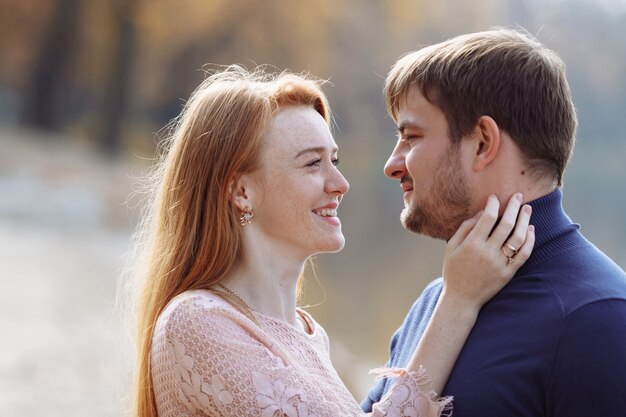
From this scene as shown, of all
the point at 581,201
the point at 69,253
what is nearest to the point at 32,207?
the point at 69,253

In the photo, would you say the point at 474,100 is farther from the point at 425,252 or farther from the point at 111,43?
the point at 111,43

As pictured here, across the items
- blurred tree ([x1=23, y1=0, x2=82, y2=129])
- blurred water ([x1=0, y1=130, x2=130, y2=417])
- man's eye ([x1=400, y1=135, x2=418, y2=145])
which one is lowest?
blurred water ([x1=0, y1=130, x2=130, y2=417])

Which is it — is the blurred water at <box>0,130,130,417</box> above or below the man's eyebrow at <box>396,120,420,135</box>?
below

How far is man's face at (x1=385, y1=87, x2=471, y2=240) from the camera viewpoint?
2201mm

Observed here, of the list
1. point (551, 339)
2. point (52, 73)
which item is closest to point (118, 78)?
point (52, 73)

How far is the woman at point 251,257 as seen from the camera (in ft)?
6.98

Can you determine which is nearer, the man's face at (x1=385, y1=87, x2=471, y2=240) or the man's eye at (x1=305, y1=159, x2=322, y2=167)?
the man's face at (x1=385, y1=87, x2=471, y2=240)

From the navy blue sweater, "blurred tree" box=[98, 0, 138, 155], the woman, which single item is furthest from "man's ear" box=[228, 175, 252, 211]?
"blurred tree" box=[98, 0, 138, 155]

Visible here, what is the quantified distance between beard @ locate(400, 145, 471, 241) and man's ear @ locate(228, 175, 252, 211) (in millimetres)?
441

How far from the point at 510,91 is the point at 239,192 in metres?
0.74

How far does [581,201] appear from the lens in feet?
→ 67.7

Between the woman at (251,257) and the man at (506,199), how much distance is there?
85 mm

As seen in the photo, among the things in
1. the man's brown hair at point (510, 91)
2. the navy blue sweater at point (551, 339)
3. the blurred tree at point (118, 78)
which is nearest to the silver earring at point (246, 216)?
the man's brown hair at point (510, 91)

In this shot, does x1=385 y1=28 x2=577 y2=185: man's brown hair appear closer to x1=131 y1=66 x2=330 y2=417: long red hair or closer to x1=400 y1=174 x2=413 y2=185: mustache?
x1=400 y1=174 x2=413 y2=185: mustache
